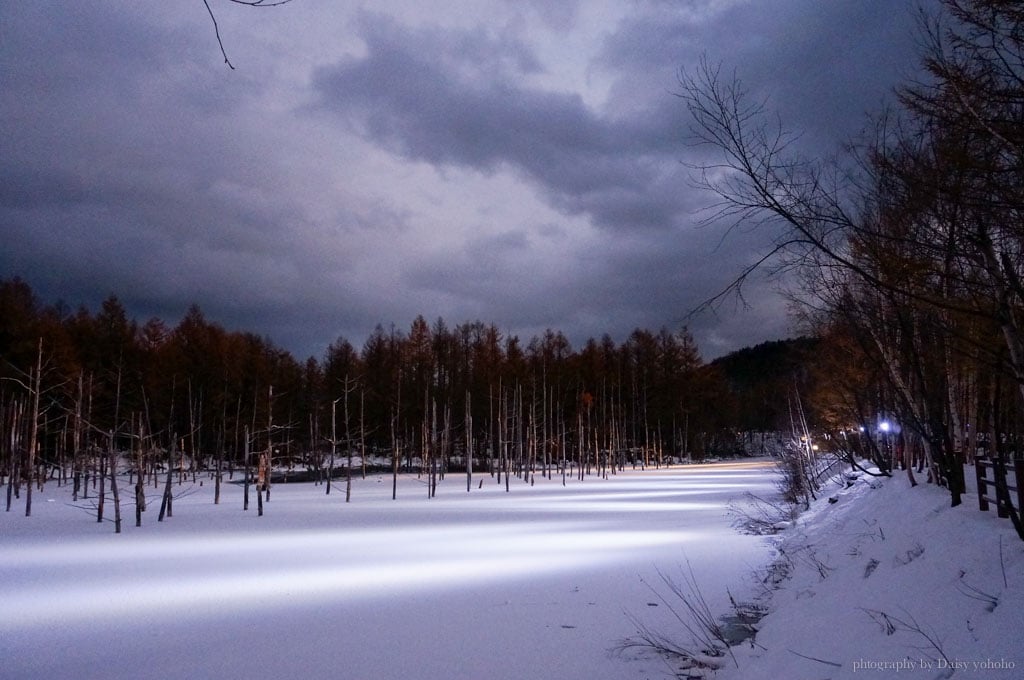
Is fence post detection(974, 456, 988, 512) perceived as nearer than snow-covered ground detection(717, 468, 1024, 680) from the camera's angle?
No

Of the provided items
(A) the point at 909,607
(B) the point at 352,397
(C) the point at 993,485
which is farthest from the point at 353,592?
(B) the point at 352,397

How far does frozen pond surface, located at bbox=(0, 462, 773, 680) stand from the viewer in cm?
758

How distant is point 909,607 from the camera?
6.08m

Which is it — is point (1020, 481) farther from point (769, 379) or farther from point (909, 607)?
point (769, 379)

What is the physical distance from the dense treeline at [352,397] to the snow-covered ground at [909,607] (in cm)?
2486

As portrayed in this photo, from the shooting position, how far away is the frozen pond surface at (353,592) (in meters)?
7.58

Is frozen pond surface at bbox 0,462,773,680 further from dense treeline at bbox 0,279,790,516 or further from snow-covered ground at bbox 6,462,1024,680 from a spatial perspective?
dense treeline at bbox 0,279,790,516

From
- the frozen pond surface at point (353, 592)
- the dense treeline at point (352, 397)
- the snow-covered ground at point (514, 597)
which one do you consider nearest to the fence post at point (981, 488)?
the snow-covered ground at point (514, 597)

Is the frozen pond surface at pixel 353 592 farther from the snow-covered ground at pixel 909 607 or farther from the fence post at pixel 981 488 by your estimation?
the fence post at pixel 981 488

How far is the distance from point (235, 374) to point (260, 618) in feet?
142

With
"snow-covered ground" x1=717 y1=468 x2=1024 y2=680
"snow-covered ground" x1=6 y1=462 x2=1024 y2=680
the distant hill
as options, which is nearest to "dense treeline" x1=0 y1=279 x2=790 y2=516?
the distant hill

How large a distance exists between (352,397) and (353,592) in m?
46.9

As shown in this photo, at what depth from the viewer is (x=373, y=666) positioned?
738 centimetres

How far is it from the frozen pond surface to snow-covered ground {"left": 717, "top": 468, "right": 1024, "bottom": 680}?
1306 millimetres
